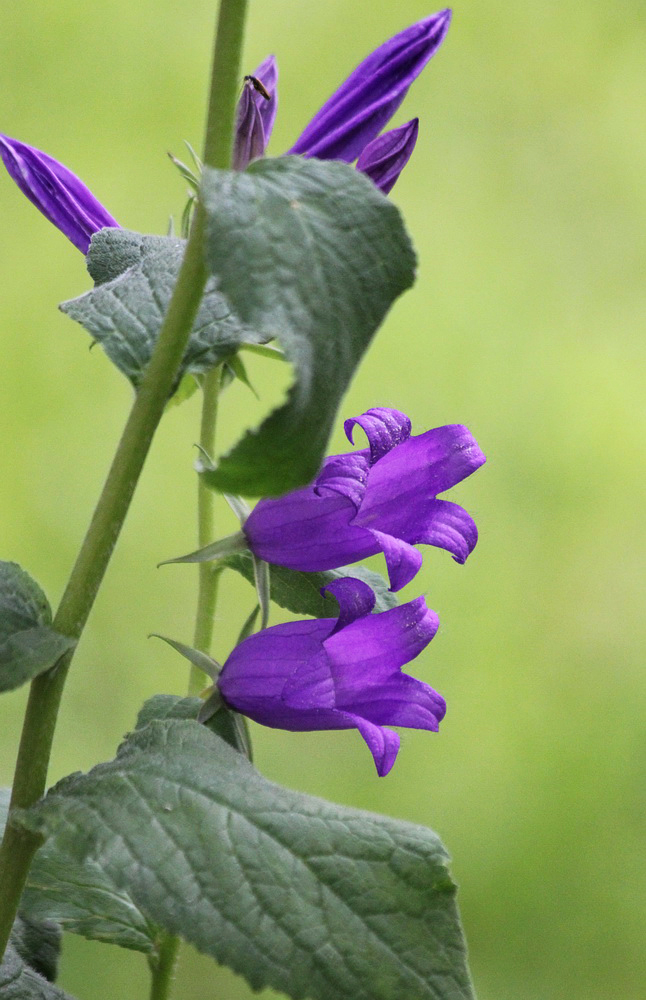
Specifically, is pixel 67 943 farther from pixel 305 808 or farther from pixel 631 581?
pixel 305 808

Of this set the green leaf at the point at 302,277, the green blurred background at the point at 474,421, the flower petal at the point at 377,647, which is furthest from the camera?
the green blurred background at the point at 474,421

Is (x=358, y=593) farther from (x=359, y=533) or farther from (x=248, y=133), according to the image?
(x=248, y=133)

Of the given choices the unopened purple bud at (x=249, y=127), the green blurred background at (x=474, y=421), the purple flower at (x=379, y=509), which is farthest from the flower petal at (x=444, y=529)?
the green blurred background at (x=474, y=421)

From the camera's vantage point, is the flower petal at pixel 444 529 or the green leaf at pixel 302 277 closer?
the green leaf at pixel 302 277

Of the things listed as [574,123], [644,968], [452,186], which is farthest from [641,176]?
[644,968]

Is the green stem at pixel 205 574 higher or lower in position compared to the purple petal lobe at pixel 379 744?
higher

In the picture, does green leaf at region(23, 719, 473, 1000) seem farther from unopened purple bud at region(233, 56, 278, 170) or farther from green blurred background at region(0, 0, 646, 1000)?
green blurred background at region(0, 0, 646, 1000)

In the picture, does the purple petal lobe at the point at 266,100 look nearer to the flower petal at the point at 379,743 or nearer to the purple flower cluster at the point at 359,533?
the purple flower cluster at the point at 359,533
